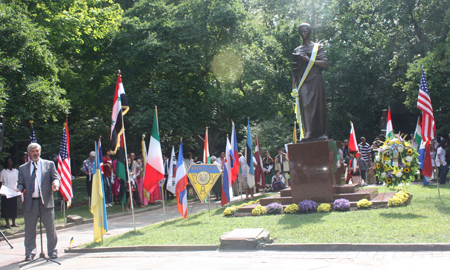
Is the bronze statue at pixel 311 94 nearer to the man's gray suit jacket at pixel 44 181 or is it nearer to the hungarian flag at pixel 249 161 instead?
the hungarian flag at pixel 249 161

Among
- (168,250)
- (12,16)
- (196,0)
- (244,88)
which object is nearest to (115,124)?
(168,250)

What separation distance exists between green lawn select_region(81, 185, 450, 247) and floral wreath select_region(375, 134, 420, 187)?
76 cm

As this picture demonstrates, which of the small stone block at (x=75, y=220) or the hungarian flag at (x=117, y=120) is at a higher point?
the hungarian flag at (x=117, y=120)

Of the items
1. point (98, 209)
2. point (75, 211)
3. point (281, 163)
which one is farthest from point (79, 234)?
point (281, 163)

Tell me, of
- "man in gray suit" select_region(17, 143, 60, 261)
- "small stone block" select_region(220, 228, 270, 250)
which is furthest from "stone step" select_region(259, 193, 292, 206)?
"man in gray suit" select_region(17, 143, 60, 261)

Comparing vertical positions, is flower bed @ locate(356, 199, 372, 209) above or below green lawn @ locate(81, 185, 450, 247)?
above

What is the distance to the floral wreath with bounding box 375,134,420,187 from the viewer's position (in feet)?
35.0

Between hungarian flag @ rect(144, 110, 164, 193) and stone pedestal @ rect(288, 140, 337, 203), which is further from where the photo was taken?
hungarian flag @ rect(144, 110, 164, 193)

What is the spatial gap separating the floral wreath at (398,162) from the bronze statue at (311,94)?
1860 mm

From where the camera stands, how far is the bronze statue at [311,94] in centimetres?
1226

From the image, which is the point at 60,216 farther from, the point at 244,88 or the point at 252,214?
the point at 244,88

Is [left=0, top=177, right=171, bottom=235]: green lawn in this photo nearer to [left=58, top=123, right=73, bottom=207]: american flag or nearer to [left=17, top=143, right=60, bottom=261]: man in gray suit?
[left=58, top=123, right=73, bottom=207]: american flag

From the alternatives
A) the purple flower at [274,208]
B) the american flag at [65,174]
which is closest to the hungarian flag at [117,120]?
the american flag at [65,174]

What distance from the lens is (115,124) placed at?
1075cm
